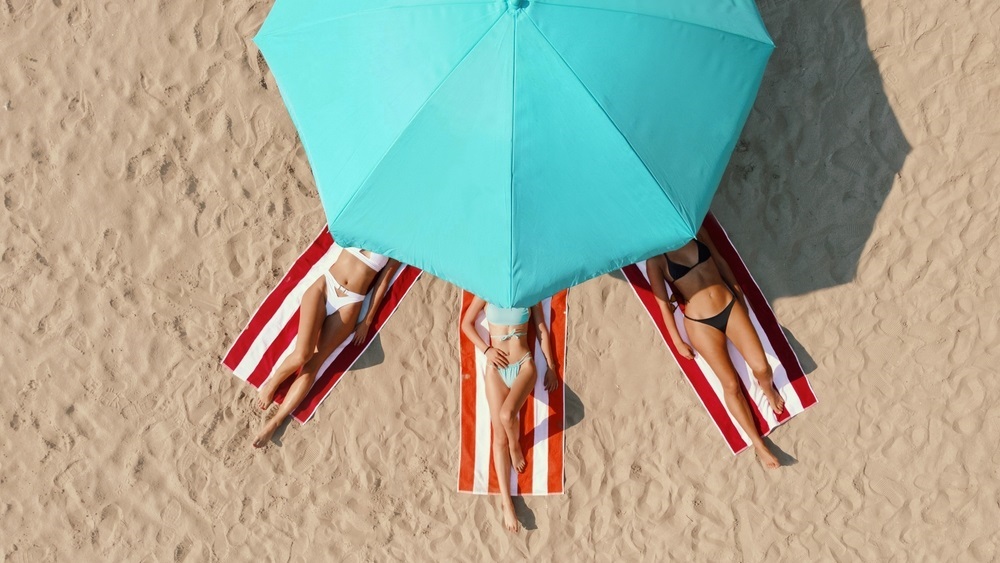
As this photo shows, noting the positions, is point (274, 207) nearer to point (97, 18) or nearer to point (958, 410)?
point (97, 18)

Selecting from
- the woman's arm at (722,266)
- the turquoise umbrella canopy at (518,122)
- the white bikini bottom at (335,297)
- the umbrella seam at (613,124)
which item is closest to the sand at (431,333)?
the woman's arm at (722,266)

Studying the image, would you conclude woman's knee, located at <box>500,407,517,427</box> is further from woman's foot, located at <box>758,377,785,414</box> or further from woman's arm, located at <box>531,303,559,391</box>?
woman's foot, located at <box>758,377,785,414</box>

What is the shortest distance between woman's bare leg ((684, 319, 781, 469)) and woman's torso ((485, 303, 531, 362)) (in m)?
1.02

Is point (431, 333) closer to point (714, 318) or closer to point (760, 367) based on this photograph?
point (714, 318)

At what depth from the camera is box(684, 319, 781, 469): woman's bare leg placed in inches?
181

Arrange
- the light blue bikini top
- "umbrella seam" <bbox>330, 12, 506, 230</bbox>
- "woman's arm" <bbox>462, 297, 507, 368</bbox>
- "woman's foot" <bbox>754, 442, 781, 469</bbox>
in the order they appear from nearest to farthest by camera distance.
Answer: "umbrella seam" <bbox>330, 12, 506, 230</bbox> < the light blue bikini top < "woman's arm" <bbox>462, 297, 507, 368</bbox> < "woman's foot" <bbox>754, 442, 781, 469</bbox>

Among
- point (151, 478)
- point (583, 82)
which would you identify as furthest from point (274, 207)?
point (583, 82)

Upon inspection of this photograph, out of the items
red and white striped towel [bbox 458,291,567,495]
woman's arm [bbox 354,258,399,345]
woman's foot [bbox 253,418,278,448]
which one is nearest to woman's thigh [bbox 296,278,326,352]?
woman's arm [bbox 354,258,399,345]

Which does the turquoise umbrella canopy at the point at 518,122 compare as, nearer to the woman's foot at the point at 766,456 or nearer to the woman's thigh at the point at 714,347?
the woman's thigh at the point at 714,347

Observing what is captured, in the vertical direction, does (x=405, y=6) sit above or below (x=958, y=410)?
above

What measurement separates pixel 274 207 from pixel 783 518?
384cm

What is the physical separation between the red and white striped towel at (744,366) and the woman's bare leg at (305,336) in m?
1.93

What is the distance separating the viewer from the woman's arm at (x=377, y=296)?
4695mm

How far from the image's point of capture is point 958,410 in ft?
15.6
